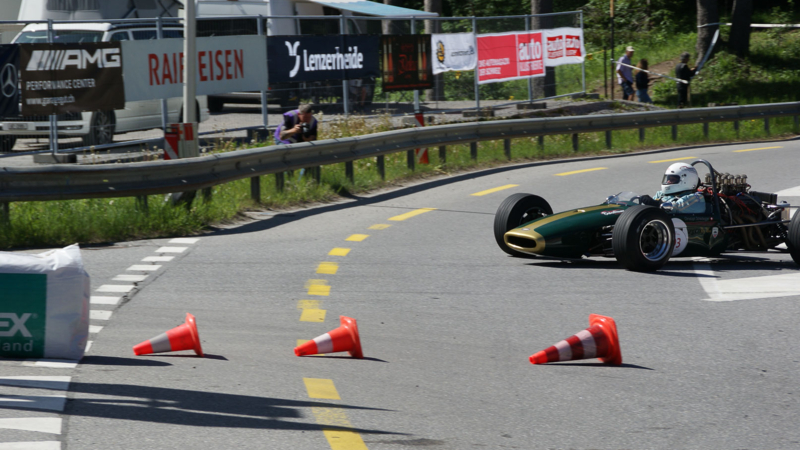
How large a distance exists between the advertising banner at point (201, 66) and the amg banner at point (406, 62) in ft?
11.8

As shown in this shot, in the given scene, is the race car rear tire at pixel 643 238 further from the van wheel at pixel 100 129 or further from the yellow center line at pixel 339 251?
the van wheel at pixel 100 129

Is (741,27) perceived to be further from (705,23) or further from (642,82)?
(642,82)

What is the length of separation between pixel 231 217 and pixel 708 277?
5.69 metres

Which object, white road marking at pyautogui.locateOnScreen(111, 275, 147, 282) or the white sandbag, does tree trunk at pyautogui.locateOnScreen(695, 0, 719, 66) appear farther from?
the white sandbag

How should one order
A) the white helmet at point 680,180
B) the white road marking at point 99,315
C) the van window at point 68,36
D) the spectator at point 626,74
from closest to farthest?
the white road marking at point 99,315 → the white helmet at point 680,180 → the van window at point 68,36 → the spectator at point 626,74

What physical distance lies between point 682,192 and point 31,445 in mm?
7151

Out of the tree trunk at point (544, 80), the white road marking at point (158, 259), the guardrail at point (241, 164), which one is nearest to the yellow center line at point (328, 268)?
the white road marking at point (158, 259)

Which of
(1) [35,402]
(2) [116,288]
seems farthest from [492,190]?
(1) [35,402]

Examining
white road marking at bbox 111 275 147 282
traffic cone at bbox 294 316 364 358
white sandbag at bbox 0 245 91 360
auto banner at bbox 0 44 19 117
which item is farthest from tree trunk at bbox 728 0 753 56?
white sandbag at bbox 0 245 91 360

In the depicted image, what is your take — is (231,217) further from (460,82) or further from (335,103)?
(460,82)

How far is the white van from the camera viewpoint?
15484mm

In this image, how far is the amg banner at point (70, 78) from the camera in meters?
14.3

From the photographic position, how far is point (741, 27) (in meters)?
Answer: 32.1

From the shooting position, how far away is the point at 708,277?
360 inches
